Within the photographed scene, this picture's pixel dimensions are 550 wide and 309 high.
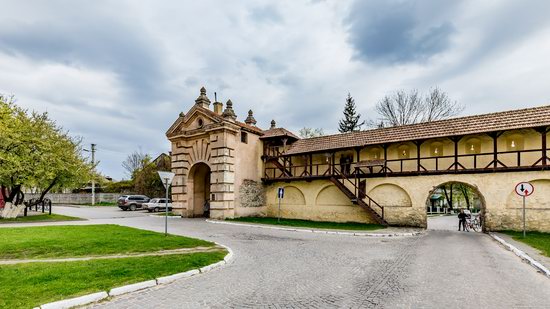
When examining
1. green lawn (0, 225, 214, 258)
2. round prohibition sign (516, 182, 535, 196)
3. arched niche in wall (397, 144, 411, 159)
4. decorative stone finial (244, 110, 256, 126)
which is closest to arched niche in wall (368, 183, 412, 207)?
arched niche in wall (397, 144, 411, 159)

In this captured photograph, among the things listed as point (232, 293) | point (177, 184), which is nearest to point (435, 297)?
point (232, 293)

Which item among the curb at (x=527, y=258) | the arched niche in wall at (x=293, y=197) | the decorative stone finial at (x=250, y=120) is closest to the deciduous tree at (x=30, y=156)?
the decorative stone finial at (x=250, y=120)

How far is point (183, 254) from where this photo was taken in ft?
Result: 31.8

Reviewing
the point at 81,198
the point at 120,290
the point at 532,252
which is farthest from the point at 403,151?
the point at 81,198

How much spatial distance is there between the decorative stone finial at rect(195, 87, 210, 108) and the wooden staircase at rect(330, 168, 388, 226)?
12154 millimetres

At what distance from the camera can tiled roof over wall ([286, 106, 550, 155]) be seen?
17031 millimetres

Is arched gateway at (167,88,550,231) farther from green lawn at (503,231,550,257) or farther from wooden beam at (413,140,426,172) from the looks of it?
green lawn at (503,231,550,257)

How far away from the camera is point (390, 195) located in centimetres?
2089

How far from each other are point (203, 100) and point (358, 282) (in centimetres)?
2171

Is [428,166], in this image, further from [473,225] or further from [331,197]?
[331,197]

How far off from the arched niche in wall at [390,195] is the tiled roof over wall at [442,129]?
316 centimetres

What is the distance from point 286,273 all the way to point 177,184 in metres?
20.3

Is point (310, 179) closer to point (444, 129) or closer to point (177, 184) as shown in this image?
point (444, 129)

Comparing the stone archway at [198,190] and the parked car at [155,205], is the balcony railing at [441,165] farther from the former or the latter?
the parked car at [155,205]
